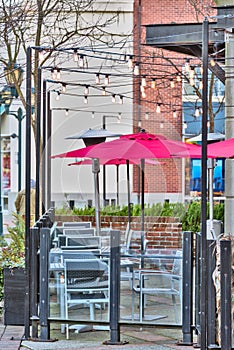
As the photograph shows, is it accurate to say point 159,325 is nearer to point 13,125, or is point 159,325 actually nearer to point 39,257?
point 39,257

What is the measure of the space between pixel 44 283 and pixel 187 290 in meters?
1.64

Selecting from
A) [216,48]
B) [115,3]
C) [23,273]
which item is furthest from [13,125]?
[23,273]

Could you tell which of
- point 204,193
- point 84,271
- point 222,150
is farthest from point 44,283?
point 222,150

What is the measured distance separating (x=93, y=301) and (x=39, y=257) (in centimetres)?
81

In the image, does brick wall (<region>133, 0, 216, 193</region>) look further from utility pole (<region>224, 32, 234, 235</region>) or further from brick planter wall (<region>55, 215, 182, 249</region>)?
utility pole (<region>224, 32, 234, 235</region>)

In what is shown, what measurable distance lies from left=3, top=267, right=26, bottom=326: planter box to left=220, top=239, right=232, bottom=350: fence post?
8.58ft

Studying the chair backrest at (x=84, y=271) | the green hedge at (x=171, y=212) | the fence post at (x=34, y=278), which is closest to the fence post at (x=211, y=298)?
the chair backrest at (x=84, y=271)

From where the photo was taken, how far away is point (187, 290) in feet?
29.8

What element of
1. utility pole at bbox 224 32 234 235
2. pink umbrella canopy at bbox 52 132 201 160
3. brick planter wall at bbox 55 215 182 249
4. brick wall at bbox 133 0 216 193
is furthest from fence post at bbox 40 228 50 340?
brick wall at bbox 133 0 216 193

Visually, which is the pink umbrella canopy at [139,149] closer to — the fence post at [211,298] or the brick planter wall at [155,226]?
the brick planter wall at [155,226]

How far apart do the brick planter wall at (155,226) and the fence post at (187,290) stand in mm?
7620

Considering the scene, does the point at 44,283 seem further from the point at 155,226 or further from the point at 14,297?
the point at 155,226

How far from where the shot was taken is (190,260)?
356 inches

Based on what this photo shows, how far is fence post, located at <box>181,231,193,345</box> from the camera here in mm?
9008
